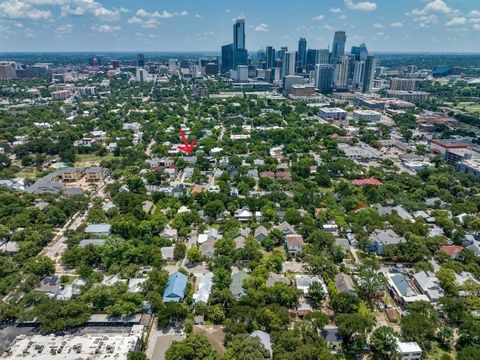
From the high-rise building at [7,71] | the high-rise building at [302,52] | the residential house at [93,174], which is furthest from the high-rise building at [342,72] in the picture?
the high-rise building at [7,71]

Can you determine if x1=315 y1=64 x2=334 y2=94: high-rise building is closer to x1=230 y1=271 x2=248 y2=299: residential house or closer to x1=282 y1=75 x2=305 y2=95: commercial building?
x1=282 y1=75 x2=305 y2=95: commercial building

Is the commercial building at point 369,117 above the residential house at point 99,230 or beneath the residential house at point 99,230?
above

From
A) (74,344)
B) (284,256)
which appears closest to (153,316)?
(74,344)

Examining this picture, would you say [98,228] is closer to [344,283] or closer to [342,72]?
[344,283]

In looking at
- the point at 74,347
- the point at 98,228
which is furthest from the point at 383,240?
the point at 98,228

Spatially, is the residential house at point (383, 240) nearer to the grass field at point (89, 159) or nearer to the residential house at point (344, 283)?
the residential house at point (344, 283)

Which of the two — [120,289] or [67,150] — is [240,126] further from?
[120,289]

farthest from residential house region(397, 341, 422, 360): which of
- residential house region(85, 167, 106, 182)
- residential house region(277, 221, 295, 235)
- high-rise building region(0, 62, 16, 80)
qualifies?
high-rise building region(0, 62, 16, 80)
